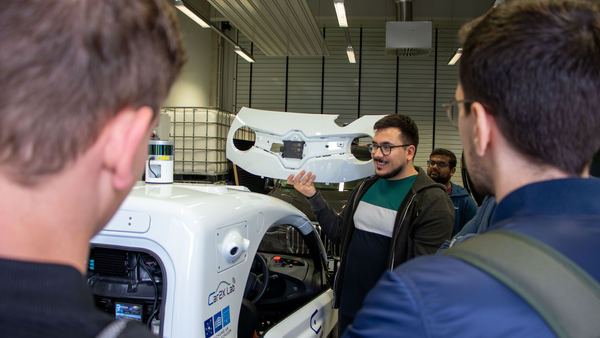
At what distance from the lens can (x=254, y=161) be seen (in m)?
2.48

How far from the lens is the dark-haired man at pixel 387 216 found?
224 cm

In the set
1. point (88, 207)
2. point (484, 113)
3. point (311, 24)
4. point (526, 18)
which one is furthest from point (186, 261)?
point (311, 24)

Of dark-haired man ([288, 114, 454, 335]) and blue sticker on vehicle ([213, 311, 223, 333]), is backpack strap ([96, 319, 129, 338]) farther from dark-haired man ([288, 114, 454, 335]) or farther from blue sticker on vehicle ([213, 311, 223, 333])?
dark-haired man ([288, 114, 454, 335])

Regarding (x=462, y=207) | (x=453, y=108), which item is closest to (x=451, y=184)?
(x=462, y=207)

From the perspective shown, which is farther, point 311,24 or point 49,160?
point 311,24

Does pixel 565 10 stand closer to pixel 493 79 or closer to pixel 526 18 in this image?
pixel 526 18

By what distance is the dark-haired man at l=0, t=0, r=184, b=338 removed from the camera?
41cm

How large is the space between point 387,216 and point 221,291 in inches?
57.4

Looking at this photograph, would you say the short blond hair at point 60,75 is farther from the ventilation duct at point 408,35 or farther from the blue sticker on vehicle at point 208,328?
the ventilation duct at point 408,35

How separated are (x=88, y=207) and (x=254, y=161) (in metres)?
2.00

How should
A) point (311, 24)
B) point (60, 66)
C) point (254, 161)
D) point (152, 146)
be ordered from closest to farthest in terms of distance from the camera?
point (60, 66) → point (152, 146) → point (254, 161) → point (311, 24)

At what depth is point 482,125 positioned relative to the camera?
30.5 inches

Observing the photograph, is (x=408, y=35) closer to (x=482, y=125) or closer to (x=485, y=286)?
(x=482, y=125)

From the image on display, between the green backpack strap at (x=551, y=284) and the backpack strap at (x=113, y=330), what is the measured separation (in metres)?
Answer: 0.55
